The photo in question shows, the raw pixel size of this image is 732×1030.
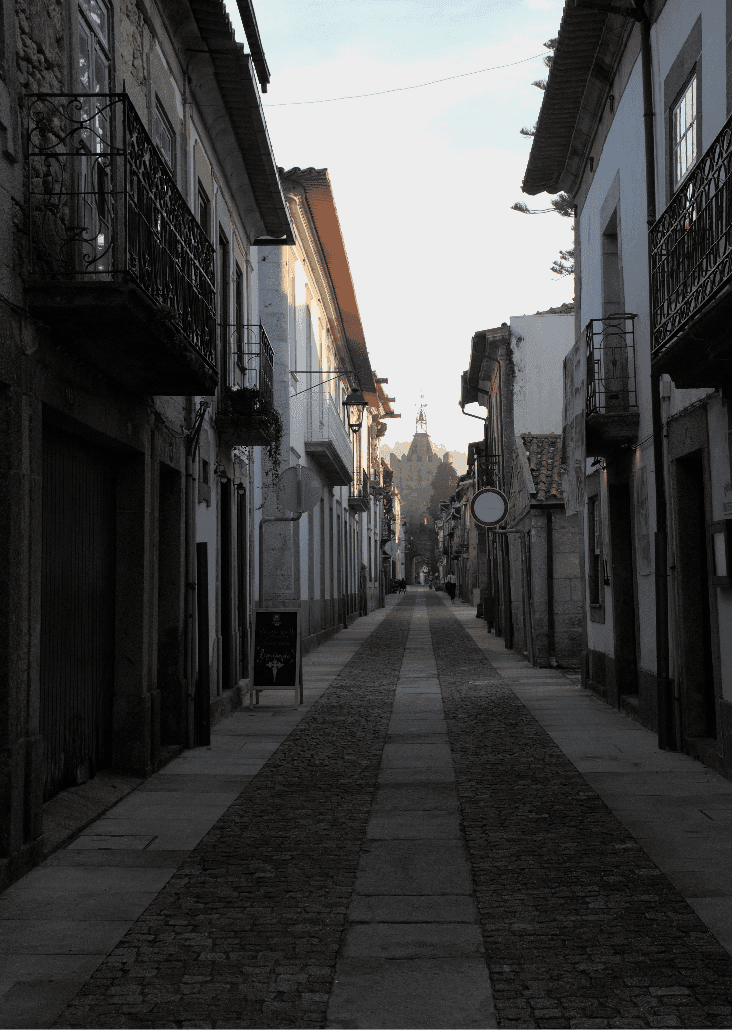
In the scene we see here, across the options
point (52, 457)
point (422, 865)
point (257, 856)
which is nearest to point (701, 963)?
point (422, 865)

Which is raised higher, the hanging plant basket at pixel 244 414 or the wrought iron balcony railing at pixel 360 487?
the wrought iron balcony railing at pixel 360 487

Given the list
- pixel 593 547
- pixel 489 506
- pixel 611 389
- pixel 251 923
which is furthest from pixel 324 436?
pixel 251 923

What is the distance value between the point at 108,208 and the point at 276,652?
22.8ft

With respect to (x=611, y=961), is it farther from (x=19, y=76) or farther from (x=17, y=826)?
(x=19, y=76)

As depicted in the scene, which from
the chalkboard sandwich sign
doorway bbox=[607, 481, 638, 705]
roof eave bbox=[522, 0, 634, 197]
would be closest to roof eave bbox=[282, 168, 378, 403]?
Answer: roof eave bbox=[522, 0, 634, 197]

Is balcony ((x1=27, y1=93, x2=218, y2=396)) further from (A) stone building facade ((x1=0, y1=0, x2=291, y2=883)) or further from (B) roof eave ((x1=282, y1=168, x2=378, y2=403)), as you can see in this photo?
(B) roof eave ((x1=282, y1=168, x2=378, y2=403))

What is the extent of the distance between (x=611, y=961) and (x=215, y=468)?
8.89m

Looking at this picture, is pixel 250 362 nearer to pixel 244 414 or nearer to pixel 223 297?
pixel 223 297

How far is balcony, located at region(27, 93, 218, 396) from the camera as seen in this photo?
241 inches

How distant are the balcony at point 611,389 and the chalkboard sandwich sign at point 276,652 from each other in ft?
13.1

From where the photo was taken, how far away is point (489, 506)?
64.1ft

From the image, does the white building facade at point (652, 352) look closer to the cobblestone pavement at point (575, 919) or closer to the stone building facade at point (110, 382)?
the cobblestone pavement at point (575, 919)

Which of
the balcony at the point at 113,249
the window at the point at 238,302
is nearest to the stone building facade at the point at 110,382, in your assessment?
the balcony at the point at 113,249

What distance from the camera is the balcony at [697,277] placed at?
6835 millimetres
